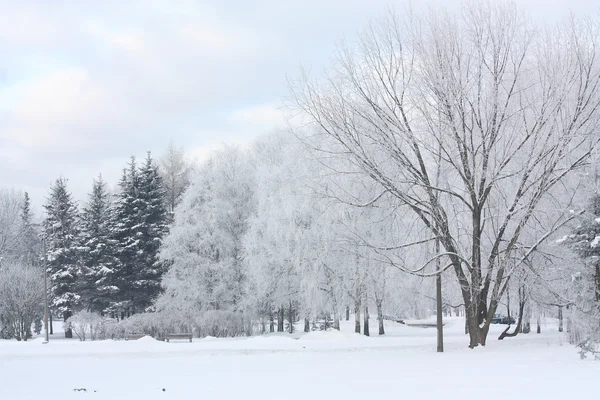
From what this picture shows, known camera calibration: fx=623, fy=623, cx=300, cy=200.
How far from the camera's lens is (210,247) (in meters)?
42.6

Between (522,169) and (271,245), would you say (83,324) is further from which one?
(522,169)

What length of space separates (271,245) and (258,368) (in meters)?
21.0

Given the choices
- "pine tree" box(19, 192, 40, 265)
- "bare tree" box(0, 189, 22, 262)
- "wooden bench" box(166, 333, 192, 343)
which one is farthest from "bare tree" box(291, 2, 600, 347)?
"pine tree" box(19, 192, 40, 265)

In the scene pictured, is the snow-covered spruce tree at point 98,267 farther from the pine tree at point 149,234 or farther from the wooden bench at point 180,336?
the wooden bench at point 180,336

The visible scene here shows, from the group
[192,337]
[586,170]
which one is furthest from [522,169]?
[192,337]

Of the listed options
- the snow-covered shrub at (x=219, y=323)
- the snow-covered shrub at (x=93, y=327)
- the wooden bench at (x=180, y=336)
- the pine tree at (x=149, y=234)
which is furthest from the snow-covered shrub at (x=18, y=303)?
the wooden bench at (x=180, y=336)

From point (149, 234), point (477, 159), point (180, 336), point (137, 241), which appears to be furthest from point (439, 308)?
point (149, 234)

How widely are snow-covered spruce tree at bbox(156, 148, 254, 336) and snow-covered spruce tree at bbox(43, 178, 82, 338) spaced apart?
7.71m

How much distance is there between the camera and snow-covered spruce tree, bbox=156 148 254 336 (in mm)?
41344

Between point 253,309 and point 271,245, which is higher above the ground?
point 271,245

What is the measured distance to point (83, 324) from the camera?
1467 inches

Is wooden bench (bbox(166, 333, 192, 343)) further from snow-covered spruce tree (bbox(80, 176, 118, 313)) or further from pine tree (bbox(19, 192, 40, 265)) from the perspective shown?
pine tree (bbox(19, 192, 40, 265))

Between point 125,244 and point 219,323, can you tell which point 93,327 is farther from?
point 125,244

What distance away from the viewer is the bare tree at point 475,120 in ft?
67.4
